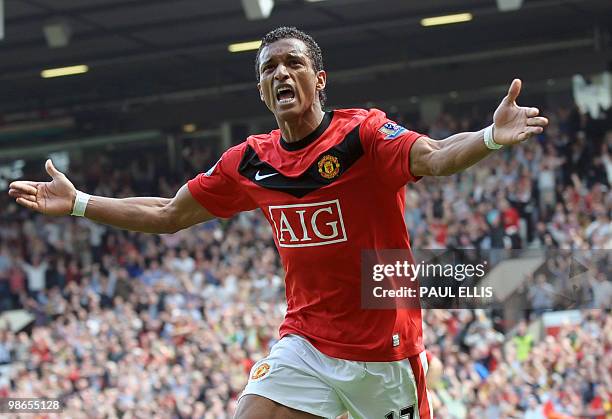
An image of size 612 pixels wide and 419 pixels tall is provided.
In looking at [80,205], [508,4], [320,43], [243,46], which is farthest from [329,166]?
[243,46]

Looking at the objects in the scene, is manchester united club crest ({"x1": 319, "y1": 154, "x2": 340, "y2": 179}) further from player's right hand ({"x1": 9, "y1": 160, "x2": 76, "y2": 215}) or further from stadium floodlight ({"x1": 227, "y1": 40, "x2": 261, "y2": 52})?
stadium floodlight ({"x1": 227, "y1": 40, "x2": 261, "y2": 52})

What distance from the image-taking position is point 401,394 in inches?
204

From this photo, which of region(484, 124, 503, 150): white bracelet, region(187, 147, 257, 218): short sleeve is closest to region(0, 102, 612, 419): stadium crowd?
region(187, 147, 257, 218): short sleeve

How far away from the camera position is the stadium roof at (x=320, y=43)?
21.3 m

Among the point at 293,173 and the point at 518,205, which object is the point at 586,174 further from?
the point at 293,173

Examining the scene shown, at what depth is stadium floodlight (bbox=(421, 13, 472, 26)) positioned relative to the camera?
868 inches

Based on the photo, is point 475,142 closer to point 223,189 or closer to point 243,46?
point 223,189

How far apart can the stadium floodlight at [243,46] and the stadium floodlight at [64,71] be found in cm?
363

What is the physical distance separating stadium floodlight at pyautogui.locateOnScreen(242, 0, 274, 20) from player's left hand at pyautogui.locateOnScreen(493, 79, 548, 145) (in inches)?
577

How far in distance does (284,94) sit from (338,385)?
1402 mm

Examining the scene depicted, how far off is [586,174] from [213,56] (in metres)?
9.42

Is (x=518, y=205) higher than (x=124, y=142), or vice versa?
(x=124, y=142)

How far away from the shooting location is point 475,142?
4.50 m

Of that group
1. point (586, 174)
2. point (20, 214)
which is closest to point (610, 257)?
point (586, 174)
